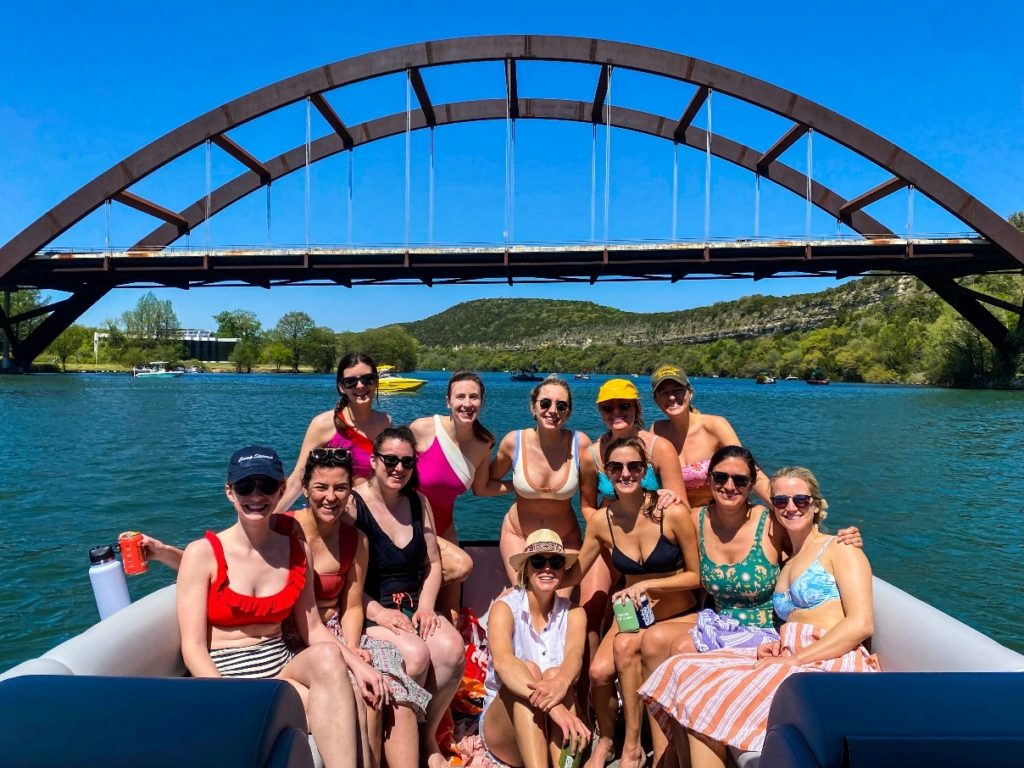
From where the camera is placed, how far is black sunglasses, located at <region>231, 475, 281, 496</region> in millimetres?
2355

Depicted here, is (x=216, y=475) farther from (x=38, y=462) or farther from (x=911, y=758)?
(x=911, y=758)

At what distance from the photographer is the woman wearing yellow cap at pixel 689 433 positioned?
372cm

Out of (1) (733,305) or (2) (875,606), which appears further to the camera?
(1) (733,305)

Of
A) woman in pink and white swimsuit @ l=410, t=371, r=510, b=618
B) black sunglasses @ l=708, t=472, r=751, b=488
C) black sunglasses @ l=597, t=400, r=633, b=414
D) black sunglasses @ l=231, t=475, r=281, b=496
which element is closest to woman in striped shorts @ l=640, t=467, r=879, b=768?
black sunglasses @ l=708, t=472, r=751, b=488

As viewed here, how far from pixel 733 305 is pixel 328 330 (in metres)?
75.8

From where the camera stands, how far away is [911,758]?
1056 mm

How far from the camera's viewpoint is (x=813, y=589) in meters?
2.53

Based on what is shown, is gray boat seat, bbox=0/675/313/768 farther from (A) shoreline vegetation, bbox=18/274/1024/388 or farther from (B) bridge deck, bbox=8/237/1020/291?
(A) shoreline vegetation, bbox=18/274/1024/388

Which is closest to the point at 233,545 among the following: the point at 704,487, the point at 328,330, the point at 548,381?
the point at 548,381

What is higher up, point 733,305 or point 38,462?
point 733,305

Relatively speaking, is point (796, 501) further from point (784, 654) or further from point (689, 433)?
point (689, 433)

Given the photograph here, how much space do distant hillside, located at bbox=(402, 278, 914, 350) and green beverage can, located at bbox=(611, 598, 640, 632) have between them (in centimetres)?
11470

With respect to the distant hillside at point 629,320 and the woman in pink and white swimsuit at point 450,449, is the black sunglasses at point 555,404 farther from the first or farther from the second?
the distant hillside at point 629,320

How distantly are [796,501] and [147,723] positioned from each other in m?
2.22
